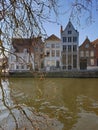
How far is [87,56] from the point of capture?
42.0 metres

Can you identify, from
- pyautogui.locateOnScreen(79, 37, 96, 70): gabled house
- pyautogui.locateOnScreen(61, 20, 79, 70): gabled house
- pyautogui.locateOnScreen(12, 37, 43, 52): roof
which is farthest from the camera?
pyautogui.locateOnScreen(61, 20, 79, 70): gabled house

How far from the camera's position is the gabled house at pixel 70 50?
41906 mm

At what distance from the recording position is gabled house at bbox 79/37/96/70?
137ft

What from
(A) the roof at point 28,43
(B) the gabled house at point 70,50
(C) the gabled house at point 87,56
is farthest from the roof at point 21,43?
(C) the gabled house at point 87,56

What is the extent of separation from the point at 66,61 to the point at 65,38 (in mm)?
4043

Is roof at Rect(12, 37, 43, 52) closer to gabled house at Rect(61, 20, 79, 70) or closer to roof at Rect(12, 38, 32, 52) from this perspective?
roof at Rect(12, 38, 32, 52)

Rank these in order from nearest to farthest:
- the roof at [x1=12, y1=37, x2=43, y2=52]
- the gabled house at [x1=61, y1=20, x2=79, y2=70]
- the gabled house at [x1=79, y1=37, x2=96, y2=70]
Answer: the roof at [x1=12, y1=37, x2=43, y2=52], the gabled house at [x1=79, y1=37, x2=96, y2=70], the gabled house at [x1=61, y1=20, x2=79, y2=70]

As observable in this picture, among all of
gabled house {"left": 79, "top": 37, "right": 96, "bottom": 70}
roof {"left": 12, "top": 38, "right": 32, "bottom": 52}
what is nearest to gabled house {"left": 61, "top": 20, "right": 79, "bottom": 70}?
gabled house {"left": 79, "top": 37, "right": 96, "bottom": 70}

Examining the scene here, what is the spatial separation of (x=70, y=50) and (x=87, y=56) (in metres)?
3.03

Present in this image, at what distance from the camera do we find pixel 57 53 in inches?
1722

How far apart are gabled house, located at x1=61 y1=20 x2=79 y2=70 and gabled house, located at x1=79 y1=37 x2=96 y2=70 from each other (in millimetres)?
942

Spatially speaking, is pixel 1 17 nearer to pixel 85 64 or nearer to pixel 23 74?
pixel 23 74

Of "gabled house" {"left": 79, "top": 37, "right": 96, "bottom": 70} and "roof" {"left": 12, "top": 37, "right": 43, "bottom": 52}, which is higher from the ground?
"gabled house" {"left": 79, "top": 37, "right": 96, "bottom": 70}

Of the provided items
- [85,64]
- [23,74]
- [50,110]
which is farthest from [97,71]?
[50,110]
